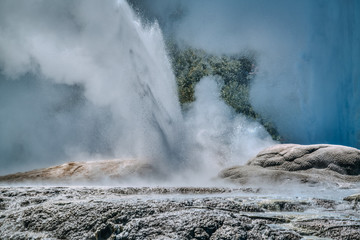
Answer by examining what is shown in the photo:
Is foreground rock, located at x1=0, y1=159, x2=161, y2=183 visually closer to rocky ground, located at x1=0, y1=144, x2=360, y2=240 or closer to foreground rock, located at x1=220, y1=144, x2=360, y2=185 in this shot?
foreground rock, located at x1=220, y1=144, x2=360, y2=185

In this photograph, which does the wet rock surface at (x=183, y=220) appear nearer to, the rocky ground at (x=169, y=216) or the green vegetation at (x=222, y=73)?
the rocky ground at (x=169, y=216)

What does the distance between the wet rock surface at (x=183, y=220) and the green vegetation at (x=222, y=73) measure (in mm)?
19532

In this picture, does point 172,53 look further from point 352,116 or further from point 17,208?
point 17,208

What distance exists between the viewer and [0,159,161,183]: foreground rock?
12.1 meters

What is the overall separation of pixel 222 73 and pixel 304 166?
17.0m

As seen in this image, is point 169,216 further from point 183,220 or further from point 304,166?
point 304,166

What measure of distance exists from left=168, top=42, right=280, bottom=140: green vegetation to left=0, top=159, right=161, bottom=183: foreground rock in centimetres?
1183

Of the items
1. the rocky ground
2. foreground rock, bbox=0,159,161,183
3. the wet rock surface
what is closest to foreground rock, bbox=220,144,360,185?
foreground rock, bbox=0,159,161,183

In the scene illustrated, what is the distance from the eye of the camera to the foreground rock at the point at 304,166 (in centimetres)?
947

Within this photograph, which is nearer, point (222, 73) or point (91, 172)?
point (91, 172)

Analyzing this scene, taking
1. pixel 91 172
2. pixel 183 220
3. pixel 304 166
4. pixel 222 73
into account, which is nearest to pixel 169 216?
pixel 183 220

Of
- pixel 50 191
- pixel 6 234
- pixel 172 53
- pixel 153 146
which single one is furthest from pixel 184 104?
pixel 6 234

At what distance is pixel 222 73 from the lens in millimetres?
27156

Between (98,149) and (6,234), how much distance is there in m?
20.9
